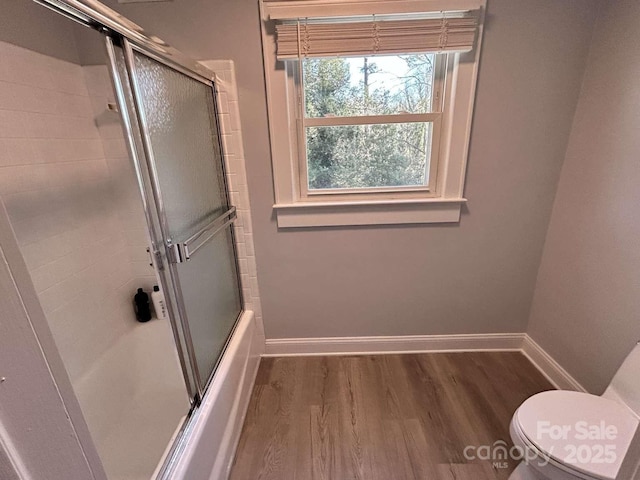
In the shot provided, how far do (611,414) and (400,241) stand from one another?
1092 mm

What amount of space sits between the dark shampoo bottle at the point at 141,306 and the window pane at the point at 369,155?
1.18 meters

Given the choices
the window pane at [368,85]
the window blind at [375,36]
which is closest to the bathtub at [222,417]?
the window pane at [368,85]

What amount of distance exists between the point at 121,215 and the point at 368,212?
1.40m

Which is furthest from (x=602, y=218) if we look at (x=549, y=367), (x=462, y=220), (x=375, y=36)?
(x=375, y=36)

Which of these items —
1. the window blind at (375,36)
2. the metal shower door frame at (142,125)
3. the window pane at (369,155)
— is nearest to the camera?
the metal shower door frame at (142,125)

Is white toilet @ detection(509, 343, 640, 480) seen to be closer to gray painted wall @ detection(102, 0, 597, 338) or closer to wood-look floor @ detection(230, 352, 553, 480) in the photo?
wood-look floor @ detection(230, 352, 553, 480)

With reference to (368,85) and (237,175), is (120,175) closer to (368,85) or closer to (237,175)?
(237,175)

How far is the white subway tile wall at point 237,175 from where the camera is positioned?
1485 millimetres

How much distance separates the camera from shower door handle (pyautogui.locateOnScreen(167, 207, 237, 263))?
1.04 metres

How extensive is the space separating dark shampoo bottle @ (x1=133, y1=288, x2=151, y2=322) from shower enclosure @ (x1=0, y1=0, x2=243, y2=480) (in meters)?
0.04

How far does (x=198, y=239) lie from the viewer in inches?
48.4

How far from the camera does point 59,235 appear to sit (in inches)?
51.7

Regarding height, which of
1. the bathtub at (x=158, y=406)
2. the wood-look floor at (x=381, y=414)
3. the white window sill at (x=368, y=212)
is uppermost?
the white window sill at (x=368, y=212)

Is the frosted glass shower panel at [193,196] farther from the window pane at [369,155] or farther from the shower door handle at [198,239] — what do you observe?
the window pane at [369,155]
